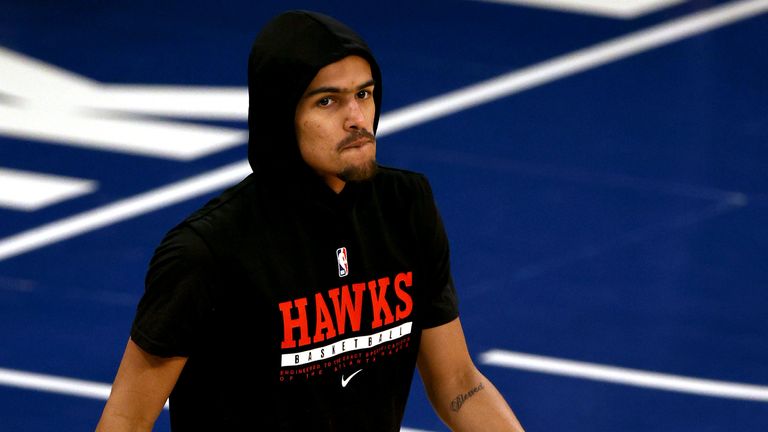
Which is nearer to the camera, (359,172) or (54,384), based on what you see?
(359,172)

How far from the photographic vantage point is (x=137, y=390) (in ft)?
13.1

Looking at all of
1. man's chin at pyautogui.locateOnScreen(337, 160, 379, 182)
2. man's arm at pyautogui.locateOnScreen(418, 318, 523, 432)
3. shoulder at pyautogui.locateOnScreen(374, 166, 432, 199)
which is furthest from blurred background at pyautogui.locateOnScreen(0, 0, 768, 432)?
man's chin at pyautogui.locateOnScreen(337, 160, 379, 182)

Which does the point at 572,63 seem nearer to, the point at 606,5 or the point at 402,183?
the point at 606,5

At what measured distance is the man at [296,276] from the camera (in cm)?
398

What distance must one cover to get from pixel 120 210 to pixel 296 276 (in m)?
6.09

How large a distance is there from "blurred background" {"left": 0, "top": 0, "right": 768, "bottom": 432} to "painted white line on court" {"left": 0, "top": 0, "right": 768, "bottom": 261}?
25 millimetres

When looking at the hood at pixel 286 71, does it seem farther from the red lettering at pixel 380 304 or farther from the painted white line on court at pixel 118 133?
the painted white line on court at pixel 118 133

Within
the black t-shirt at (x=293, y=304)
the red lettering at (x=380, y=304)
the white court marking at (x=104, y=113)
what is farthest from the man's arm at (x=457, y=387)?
the white court marking at (x=104, y=113)

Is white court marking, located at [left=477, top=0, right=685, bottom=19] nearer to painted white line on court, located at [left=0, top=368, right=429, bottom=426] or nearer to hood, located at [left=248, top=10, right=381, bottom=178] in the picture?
painted white line on court, located at [left=0, top=368, right=429, bottom=426]

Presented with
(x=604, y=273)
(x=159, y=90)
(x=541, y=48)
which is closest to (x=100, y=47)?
(x=159, y=90)

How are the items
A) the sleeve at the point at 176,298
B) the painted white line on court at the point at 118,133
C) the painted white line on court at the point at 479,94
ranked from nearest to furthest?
the sleeve at the point at 176,298, the painted white line on court at the point at 479,94, the painted white line on court at the point at 118,133

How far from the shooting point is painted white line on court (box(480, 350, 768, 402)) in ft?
25.4

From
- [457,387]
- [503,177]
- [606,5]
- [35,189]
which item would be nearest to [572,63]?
[606,5]

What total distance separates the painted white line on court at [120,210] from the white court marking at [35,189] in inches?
13.1
